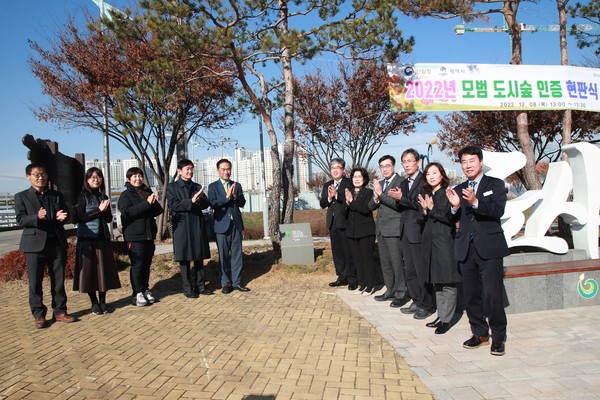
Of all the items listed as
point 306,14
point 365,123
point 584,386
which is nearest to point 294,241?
point 306,14

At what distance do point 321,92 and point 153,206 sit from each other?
34.8ft

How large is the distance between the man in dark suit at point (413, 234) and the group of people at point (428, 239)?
0.04 feet

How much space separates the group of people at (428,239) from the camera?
3875 millimetres

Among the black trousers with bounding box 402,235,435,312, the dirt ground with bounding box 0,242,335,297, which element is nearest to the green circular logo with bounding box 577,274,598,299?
the black trousers with bounding box 402,235,435,312

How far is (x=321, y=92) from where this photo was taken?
15.4 meters

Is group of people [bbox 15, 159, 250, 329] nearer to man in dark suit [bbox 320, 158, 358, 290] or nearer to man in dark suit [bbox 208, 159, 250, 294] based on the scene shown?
man in dark suit [bbox 208, 159, 250, 294]

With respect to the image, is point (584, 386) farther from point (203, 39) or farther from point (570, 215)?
point (203, 39)

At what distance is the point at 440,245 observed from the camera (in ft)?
14.9

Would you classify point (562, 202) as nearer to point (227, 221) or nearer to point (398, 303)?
point (398, 303)

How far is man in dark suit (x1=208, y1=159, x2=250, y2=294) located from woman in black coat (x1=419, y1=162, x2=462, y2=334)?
298 cm

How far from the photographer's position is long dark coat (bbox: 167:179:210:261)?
6180mm

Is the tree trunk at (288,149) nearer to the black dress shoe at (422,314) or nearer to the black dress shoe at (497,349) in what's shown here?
the black dress shoe at (422,314)

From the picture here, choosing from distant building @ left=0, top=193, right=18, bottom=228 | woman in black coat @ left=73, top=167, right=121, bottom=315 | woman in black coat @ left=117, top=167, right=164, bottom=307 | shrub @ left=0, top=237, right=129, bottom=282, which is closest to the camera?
woman in black coat @ left=73, top=167, right=121, bottom=315

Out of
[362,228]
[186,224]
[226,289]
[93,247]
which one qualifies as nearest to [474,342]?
[362,228]
